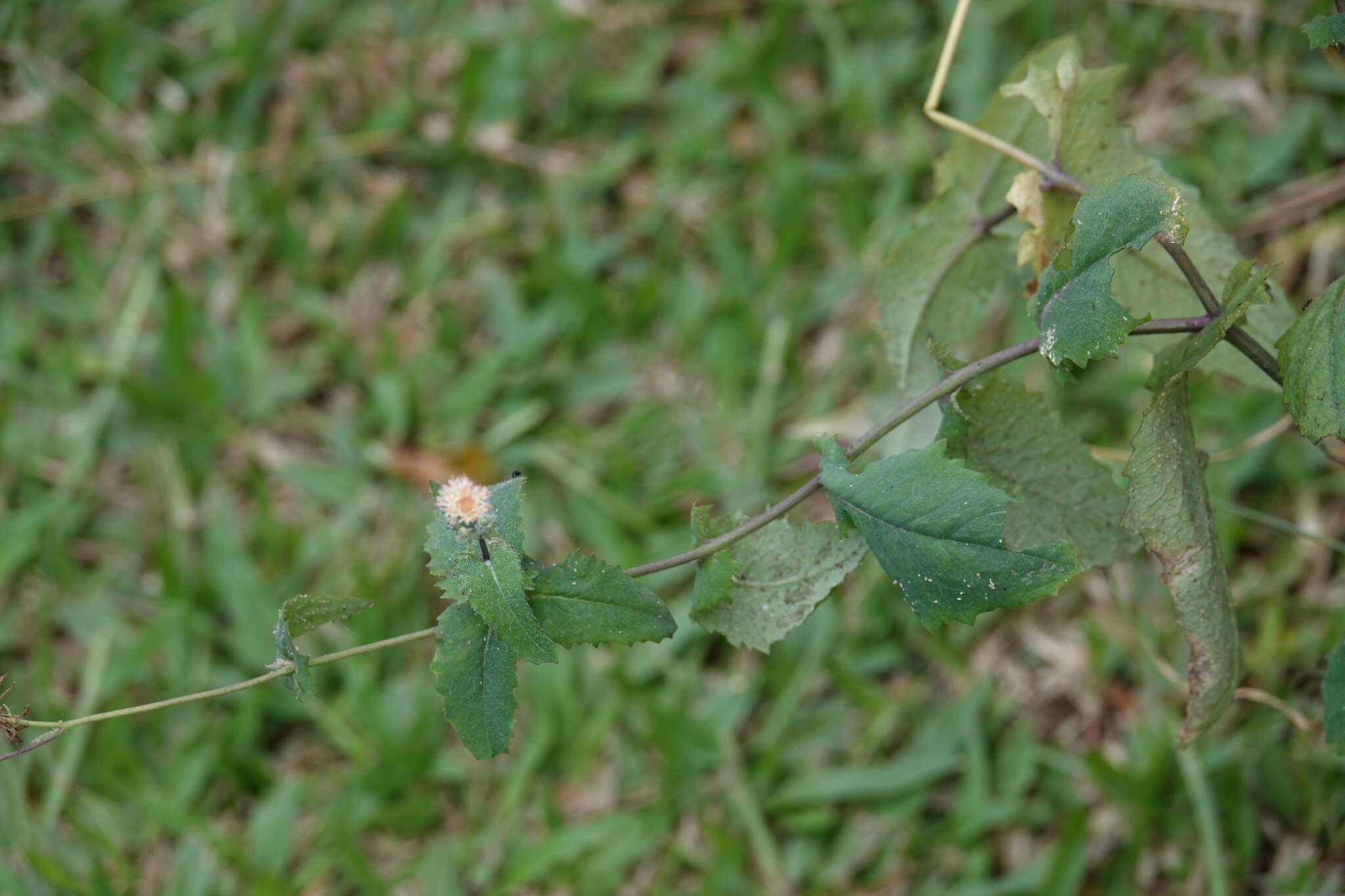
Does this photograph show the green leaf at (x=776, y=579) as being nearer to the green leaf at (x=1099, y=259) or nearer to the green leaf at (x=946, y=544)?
the green leaf at (x=946, y=544)

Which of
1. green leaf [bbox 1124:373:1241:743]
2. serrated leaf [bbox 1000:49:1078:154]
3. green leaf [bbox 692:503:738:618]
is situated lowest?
green leaf [bbox 1124:373:1241:743]

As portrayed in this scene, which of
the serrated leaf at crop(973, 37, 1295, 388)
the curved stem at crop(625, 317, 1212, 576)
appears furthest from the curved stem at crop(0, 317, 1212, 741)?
the serrated leaf at crop(973, 37, 1295, 388)

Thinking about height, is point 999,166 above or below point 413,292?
below

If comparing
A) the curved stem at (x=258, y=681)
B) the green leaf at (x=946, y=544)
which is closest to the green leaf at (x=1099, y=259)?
the green leaf at (x=946, y=544)

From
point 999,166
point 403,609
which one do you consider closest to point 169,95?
point 403,609

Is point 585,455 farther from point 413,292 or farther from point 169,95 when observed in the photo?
point 169,95

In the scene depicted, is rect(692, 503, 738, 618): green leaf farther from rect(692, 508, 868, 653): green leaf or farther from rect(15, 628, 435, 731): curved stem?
rect(15, 628, 435, 731): curved stem

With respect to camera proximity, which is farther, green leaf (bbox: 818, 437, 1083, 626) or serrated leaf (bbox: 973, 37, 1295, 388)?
serrated leaf (bbox: 973, 37, 1295, 388)
